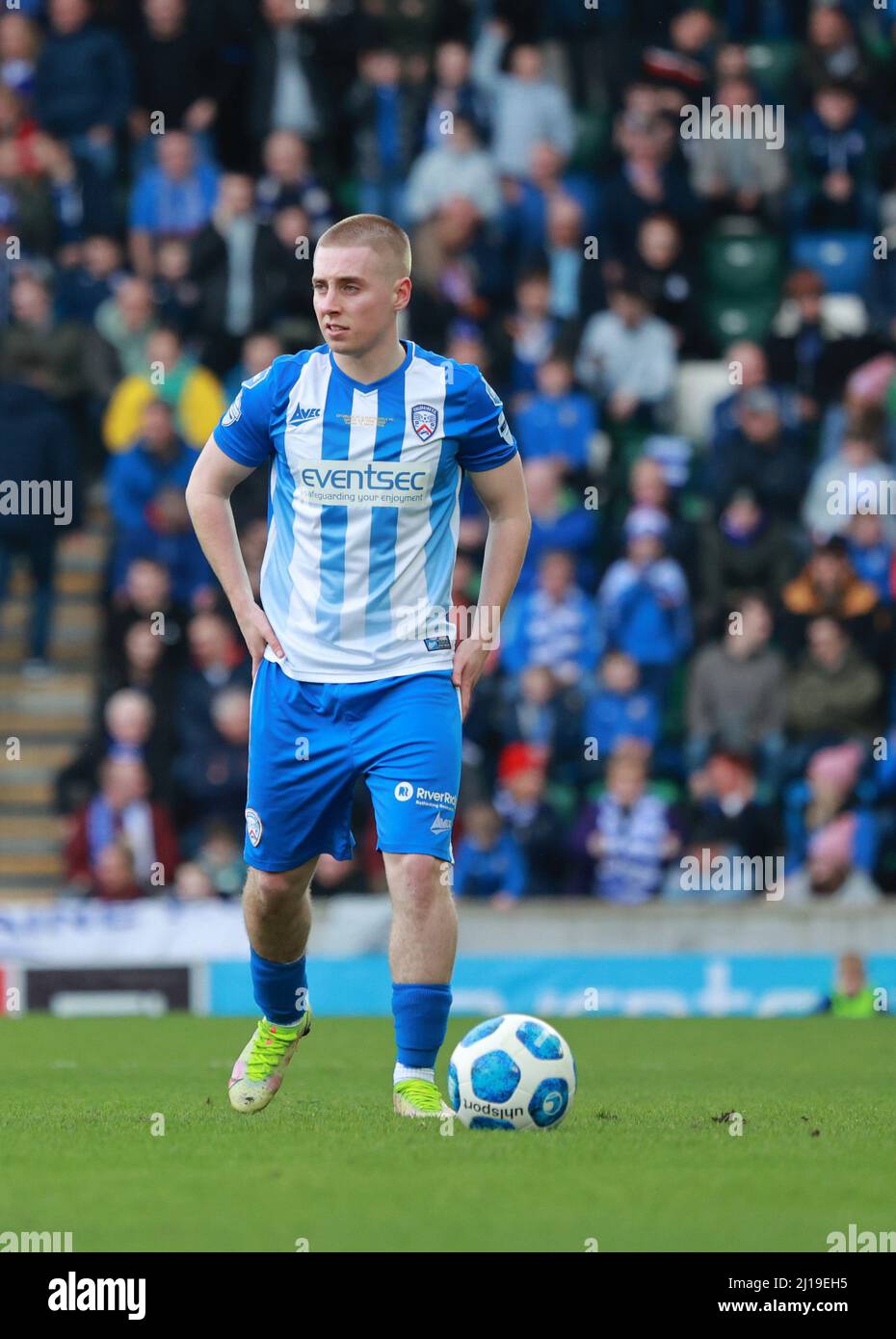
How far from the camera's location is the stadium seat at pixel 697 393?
17453 mm

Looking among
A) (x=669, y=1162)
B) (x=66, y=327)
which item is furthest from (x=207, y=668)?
(x=669, y=1162)

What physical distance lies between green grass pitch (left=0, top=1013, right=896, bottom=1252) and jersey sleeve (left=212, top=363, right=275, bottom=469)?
80.8 inches

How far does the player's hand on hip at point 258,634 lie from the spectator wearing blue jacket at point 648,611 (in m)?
8.27

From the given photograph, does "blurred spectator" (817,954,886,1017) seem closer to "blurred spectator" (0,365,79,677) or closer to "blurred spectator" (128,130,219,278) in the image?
"blurred spectator" (0,365,79,677)

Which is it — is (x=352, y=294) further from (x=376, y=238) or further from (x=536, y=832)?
(x=536, y=832)

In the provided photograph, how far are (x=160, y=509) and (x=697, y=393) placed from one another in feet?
13.7

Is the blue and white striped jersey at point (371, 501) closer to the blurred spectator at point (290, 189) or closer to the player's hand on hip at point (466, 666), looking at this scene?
the player's hand on hip at point (466, 666)

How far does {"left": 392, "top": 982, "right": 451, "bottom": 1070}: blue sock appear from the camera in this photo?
6988 millimetres

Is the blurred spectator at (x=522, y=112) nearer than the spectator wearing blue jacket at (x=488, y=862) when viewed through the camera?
No

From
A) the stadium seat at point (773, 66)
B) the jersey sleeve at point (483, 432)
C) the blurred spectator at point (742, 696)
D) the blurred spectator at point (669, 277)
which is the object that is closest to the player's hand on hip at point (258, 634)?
the jersey sleeve at point (483, 432)

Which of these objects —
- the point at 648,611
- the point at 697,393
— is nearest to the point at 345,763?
the point at 648,611

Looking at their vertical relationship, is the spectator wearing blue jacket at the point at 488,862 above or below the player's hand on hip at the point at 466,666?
below

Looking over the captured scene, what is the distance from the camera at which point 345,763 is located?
283 inches

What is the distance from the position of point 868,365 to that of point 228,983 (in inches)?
262
